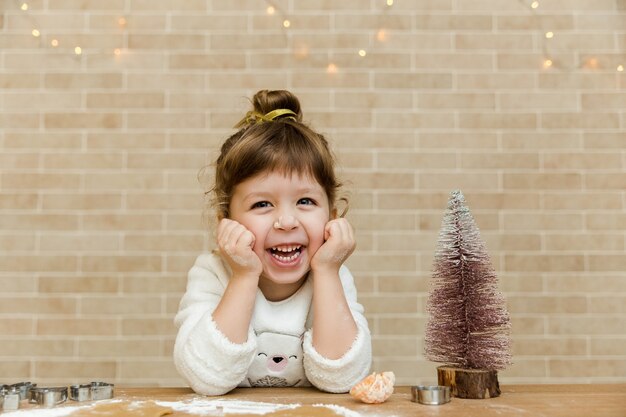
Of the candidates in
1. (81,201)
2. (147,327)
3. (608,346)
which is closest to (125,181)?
(81,201)

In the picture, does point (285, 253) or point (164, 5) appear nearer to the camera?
point (285, 253)

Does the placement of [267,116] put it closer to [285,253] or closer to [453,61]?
[285,253]

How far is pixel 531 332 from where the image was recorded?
2.11m

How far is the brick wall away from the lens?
2096 millimetres

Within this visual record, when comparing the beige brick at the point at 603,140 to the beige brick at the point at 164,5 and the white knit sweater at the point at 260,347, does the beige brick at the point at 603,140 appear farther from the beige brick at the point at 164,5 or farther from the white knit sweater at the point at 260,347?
the beige brick at the point at 164,5

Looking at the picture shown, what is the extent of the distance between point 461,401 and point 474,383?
0.04m

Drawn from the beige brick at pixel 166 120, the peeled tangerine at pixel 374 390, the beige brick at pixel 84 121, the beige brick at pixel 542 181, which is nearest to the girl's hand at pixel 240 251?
the peeled tangerine at pixel 374 390

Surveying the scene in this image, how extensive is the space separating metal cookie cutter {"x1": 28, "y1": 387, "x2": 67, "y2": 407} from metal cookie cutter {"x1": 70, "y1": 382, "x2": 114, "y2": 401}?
0.05 ft

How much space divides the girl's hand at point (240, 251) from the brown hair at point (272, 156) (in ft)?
0.41

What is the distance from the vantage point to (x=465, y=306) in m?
0.98

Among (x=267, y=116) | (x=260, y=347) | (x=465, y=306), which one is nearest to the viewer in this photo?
(x=465, y=306)

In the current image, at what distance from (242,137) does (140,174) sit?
995mm

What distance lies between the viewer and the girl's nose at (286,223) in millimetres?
1126

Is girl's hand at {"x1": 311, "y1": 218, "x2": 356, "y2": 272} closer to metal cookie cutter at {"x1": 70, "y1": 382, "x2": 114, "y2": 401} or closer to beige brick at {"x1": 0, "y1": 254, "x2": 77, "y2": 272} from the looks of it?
metal cookie cutter at {"x1": 70, "y1": 382, "x2": 114, "y2": 401}
